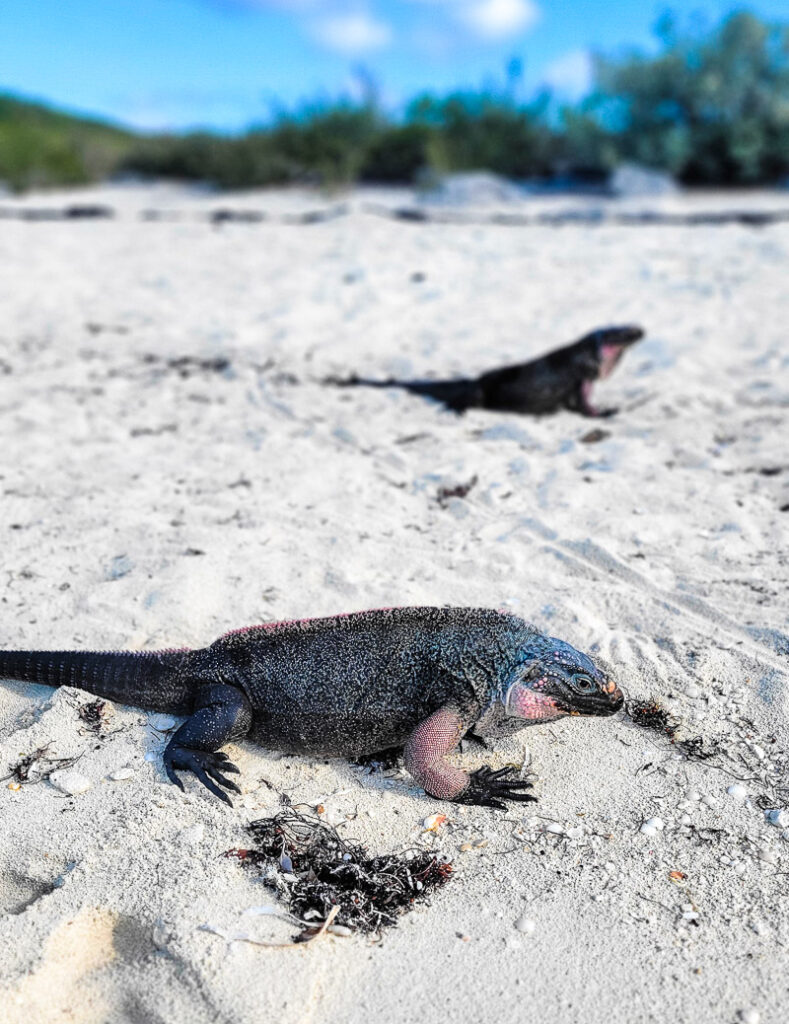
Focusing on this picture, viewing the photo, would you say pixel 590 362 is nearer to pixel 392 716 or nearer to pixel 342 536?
pixel 342 536

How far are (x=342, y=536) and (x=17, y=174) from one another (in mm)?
15063

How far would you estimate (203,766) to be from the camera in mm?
2814

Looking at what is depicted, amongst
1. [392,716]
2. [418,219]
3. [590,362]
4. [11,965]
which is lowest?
[11,965]

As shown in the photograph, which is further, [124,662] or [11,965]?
[124,662]

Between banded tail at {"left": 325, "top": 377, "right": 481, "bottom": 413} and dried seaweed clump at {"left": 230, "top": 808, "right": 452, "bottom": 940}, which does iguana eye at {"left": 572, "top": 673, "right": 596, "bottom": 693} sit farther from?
banded tail at {"left": 325, "top": 377, "right": 481, "bottom": 413}

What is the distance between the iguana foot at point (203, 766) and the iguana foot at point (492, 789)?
710 millimetres

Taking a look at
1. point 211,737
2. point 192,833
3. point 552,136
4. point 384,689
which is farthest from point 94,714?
point 552,136

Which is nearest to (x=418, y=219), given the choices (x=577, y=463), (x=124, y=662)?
(x=577, y=463)

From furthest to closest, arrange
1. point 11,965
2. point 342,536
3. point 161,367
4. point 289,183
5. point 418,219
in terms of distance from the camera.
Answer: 1. point 289,183
2. point 418,219
3. point 161,367
4. point 342,536
5. point 11,965

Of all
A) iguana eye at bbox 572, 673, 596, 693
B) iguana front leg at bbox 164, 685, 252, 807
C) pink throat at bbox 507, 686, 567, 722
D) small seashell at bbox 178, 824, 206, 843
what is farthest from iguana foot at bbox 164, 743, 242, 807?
iguana eye at bbox 572, 673, 596, 693

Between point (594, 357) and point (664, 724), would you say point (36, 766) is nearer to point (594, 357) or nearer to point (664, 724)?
point (664, 724)

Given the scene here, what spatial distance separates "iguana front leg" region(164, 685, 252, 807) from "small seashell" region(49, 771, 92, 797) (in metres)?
0.25

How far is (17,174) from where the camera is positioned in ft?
53.8

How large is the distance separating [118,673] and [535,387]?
3867mm
